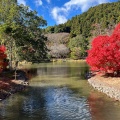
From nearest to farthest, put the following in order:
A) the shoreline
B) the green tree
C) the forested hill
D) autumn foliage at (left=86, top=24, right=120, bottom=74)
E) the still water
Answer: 1. the still water
2. the shoreline
3. autumn foliage at (left=86, top=24, right=120, bottom=74)
4. the green tree
5. the forested hill

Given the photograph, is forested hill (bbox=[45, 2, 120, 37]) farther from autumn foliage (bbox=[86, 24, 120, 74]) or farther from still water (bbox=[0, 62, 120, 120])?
still water (bbox=[0, 62, 120, 120])

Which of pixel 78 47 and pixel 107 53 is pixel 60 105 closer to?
pixel 107 53

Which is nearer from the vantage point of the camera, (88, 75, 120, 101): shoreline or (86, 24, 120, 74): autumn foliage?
(88, 75, 120, 101): shoreline

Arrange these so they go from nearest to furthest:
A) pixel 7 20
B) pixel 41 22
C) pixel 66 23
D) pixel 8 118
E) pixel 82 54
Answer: pixel 8 118
pixel 7 20
pixel 41 22
pixel 82 54
pixel 66 23

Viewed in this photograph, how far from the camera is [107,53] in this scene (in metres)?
34.5

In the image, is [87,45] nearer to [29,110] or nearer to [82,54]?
[82,54]

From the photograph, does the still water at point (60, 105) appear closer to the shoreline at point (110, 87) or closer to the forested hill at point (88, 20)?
the shoreline at point (110, 87)

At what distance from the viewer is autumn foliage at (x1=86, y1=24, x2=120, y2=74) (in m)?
34.5

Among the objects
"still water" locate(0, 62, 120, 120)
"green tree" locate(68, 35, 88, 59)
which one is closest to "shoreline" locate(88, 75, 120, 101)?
"still water" locate(0, 62, 120, 120)

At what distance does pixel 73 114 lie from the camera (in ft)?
68.6

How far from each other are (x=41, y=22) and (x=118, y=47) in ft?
62.0

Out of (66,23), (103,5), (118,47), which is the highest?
(103,5)

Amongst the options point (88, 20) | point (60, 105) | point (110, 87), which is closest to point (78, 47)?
point (88, 20)

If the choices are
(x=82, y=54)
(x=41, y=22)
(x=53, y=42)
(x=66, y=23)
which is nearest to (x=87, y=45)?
(x=82, y=54)
